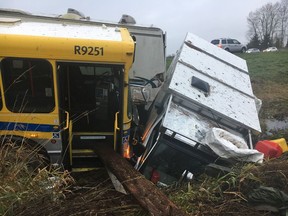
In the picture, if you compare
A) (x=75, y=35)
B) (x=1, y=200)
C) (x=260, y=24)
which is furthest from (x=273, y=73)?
(x=260, y=24)

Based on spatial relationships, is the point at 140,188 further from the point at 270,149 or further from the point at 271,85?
the point at 271,85

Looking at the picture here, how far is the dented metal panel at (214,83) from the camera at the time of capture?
269 inches

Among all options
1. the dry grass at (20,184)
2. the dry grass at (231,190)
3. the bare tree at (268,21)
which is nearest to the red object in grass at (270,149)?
the dry grass at (231,190)

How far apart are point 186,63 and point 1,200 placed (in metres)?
4.92

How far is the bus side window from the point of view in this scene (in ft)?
18.6

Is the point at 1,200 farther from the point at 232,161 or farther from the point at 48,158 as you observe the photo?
the point at 232,161

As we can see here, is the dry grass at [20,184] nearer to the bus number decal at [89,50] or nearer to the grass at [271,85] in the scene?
the bus number decal at [89,50]

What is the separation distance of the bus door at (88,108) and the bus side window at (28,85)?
219mm

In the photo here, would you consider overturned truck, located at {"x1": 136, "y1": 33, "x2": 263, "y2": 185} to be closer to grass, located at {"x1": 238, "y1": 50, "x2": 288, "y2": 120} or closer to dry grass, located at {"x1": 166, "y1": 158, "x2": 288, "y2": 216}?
dry grass, located at {"x1": 166, "y1": 158, "x2": 288, "y2": 216}

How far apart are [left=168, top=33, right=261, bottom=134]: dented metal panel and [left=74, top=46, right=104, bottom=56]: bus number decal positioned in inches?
62.1

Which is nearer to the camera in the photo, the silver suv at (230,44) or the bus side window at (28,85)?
the bus side window at (28,85)

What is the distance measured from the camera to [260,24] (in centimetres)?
7388

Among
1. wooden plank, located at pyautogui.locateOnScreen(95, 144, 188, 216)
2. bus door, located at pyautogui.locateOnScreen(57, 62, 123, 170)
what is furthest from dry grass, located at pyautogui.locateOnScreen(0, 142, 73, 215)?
bus door, located at pyautogui.locateOnScreen(57, 62, 123, 170)

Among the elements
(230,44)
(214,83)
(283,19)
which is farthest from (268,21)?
(214,83)
